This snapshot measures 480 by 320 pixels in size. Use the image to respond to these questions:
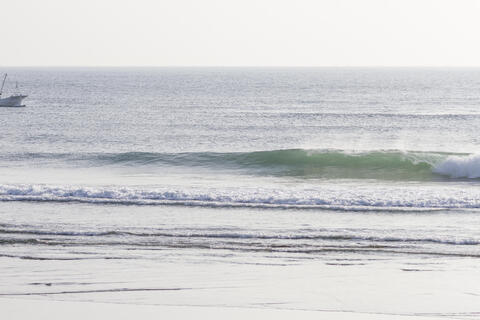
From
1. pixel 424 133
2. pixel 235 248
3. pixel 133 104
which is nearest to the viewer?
pixel 235 248

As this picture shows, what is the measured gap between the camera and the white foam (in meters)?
30.7

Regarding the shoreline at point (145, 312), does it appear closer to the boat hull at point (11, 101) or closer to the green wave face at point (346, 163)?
the green wave face at point (346, 163)

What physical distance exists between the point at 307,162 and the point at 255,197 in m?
13.8

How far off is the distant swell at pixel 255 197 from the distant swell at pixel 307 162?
24.7ft

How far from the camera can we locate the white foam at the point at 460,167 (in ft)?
101

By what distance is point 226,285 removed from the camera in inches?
512

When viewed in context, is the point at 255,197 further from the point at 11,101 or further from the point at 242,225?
the point at 11,101

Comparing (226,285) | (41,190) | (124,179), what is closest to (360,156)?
(124,179)

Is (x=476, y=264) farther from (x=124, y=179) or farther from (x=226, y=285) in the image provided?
(x=124, y=179)

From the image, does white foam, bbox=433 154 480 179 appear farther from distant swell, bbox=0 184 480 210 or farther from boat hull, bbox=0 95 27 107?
boat hull, bbox=0 95 27 107

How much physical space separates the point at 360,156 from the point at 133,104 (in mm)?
49555

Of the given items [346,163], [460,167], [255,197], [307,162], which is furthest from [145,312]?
[307,162]

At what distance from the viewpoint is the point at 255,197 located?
22.2 metres

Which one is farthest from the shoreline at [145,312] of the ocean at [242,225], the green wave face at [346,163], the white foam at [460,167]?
the white foam at [460,167]
